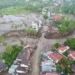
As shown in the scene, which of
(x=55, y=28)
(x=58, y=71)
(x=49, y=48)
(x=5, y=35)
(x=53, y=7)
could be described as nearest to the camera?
(x=58, y=71)

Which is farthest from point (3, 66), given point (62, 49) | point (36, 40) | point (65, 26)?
point (65, 26)

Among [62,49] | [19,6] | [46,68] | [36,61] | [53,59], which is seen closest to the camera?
[46,68]

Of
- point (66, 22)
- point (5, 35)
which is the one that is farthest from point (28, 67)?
point (66, 22)

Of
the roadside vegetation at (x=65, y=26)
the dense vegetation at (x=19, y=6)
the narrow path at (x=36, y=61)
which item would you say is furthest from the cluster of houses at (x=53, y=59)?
the dense vegetation at (x=19, y=6)

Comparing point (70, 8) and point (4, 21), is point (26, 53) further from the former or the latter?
point (70, 8)

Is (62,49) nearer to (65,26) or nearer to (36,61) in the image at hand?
(36,61)

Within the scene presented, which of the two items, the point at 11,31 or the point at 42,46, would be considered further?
the point at 11,31

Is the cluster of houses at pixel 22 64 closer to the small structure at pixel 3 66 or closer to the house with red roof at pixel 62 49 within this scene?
the small structure at pixel 3 66

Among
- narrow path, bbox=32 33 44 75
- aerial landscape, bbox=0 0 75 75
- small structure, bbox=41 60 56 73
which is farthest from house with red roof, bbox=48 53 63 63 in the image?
narrow path, bbox=32 33 44 75

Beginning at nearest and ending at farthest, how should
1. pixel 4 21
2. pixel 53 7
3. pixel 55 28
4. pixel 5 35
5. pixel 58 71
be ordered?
pixel 58 71
pixel 5 35
pixel 55 28
pixel 4 21
pixel 53 7
